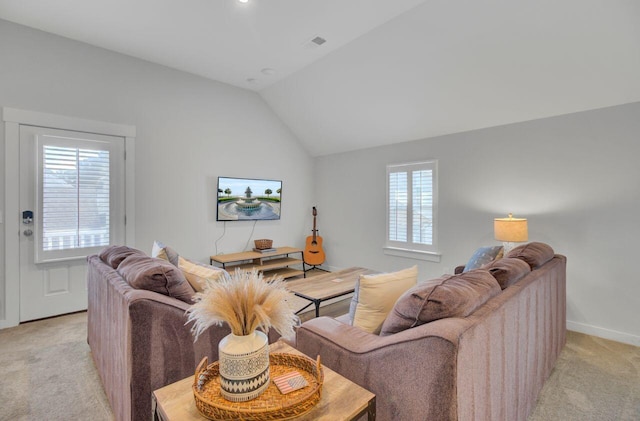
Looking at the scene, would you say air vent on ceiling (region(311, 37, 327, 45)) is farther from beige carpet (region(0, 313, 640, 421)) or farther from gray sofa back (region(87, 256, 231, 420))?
beige carpet (region(0, 313, 640, 421))

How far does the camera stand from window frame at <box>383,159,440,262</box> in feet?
13.4

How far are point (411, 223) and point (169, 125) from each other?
3.64 meters

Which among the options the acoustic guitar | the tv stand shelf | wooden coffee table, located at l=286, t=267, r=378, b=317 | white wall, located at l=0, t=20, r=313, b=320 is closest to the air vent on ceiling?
white wall, located at l=0, t=20, r=313, b=320

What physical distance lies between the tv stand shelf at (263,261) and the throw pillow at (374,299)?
9.58ft

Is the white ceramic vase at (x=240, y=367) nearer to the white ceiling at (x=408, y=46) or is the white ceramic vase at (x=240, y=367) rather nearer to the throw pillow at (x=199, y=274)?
the throw pillow at (x=199, y=274)

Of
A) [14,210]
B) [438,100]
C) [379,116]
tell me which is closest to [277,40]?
[379,116]

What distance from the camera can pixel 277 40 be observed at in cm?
327

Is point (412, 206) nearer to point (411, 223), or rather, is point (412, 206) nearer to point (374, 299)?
point (411, 223)

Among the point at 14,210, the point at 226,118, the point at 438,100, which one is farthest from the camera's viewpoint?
the point at 226,118

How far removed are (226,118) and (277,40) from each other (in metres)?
1.67

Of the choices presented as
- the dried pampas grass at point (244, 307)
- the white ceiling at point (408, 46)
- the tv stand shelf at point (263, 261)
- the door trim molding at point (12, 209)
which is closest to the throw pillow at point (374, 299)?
the dried pampas grass at point (244, 307)

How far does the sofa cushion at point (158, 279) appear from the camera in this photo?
151cm

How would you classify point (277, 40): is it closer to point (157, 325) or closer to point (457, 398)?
point (157, 325)

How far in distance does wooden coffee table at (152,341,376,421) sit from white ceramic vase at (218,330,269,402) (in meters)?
0.11
